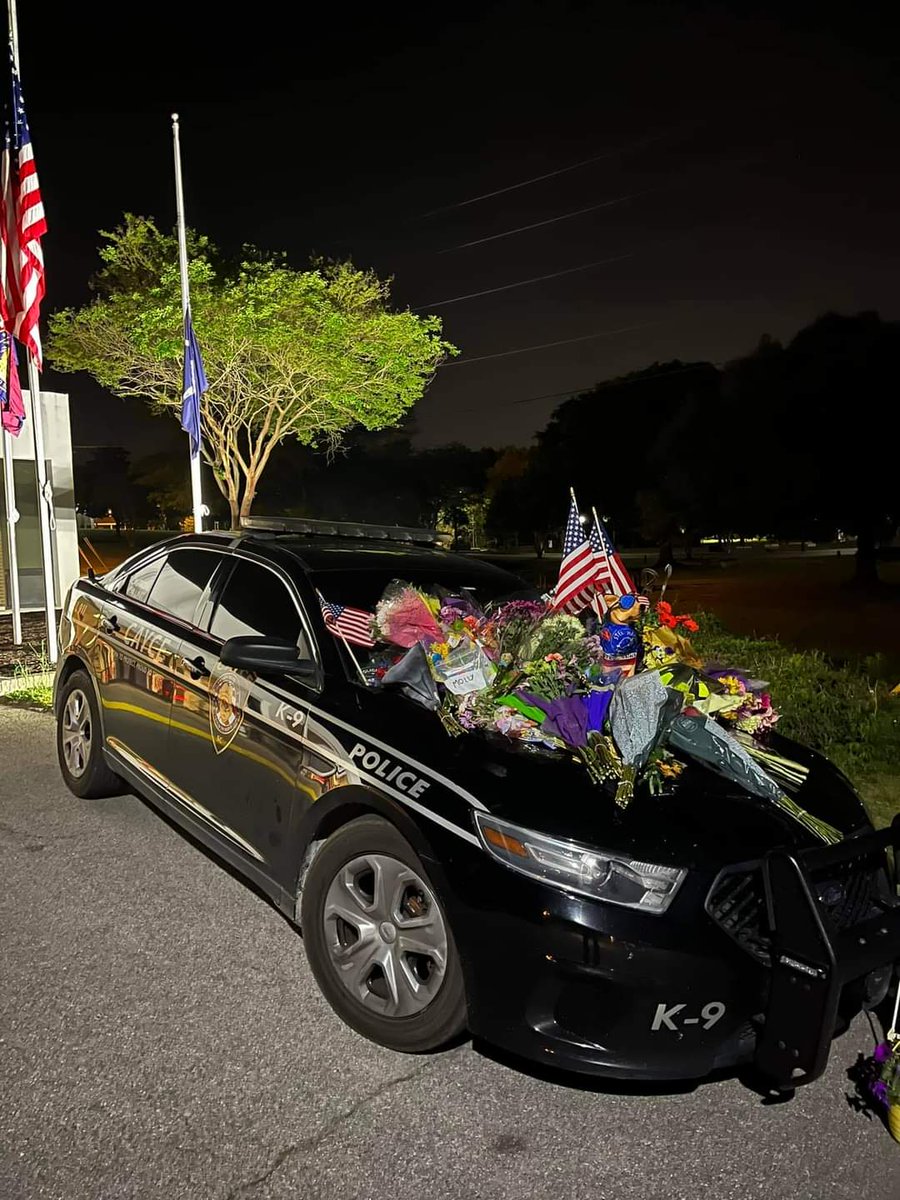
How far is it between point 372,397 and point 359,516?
185 ft

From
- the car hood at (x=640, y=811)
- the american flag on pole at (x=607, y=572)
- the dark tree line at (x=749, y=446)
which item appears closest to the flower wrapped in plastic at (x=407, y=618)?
the car hood at (x=640, y=811)

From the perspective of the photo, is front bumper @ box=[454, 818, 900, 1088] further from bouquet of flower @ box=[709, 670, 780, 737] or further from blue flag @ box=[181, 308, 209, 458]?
blue flag @ box=[181, 308, 209, 458]

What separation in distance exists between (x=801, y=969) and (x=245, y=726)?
227 cm

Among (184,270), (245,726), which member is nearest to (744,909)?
(245,726)

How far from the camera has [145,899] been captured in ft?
14.0

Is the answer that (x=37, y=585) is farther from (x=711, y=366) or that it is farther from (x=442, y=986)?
(x=711, y=366)

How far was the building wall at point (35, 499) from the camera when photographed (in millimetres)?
A: 18266

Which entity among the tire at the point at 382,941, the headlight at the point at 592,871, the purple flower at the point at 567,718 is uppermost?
the purple flower at the point at 567,718

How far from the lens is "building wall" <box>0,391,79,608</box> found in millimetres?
18266

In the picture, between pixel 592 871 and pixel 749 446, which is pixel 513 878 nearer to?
pixel 592 871

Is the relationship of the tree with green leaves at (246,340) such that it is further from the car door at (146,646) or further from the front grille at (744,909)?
the front grille at (744,909)

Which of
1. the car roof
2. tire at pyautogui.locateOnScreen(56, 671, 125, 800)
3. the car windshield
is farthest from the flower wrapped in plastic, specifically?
tire at pyautogui.locateOnScreen(56, 671, 125, 800)

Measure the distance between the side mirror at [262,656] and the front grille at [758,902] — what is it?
1728 mm

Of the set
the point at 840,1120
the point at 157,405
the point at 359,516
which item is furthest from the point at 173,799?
the point at 359,516
